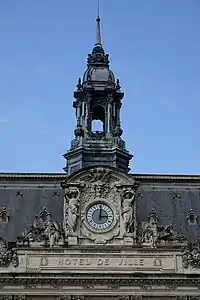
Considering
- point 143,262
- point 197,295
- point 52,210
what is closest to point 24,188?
point 52,210

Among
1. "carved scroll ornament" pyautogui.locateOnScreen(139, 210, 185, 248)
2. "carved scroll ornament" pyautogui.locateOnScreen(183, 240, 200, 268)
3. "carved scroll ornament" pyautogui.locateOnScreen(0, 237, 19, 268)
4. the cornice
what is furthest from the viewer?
the cornice

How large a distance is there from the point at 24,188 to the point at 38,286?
286 inches

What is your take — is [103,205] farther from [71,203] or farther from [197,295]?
[197,295]

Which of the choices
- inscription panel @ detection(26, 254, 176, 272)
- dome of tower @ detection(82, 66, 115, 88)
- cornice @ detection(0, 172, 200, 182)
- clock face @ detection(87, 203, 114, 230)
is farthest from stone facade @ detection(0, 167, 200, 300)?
dome of tower @ detection(82, 66, 115, 88)

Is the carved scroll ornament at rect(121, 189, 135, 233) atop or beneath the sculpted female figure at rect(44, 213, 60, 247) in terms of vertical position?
atop

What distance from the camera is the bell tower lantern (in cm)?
4844

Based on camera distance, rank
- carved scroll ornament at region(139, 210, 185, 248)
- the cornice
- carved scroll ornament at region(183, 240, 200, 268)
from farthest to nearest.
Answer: the cornice → carved scroll ornament at region(139, 210, 185, 248) → carved scroll ornament at region(183, 240, 200, 268)

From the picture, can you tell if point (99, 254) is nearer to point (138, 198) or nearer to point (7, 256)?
point (7, 256)

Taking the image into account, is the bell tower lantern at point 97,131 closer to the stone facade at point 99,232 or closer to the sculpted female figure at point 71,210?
the stone facade at point 99,232

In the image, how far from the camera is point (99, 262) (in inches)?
1698

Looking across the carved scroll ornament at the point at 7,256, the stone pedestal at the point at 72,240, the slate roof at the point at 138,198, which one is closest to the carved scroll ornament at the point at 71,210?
the stone pedestal at the point at 72,240

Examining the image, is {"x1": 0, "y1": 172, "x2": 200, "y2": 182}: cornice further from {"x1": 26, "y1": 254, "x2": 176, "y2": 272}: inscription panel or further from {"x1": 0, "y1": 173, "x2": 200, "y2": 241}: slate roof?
{"x1": 26, "y1": 254, "x2": 176, "y2": 272}: inscription panel

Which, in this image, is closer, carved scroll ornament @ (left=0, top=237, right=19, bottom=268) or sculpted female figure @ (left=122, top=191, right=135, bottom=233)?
carved scroll ornament @ (left=0, top=237, right=19, bottom=268)

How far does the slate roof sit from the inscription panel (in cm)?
285
